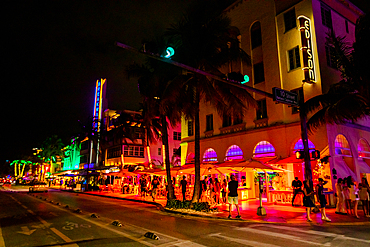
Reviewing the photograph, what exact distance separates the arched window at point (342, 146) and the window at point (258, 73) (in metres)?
7.35

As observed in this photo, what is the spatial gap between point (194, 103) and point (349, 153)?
11.8m

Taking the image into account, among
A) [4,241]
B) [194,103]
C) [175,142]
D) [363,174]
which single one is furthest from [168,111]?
[175,142]

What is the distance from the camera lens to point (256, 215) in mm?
13125

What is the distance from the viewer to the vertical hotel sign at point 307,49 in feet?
60.9

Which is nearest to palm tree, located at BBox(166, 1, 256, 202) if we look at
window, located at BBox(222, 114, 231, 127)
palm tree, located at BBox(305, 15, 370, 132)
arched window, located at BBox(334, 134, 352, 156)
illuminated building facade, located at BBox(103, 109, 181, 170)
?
palm tree, located at BBox(305, 15, 370, 132)

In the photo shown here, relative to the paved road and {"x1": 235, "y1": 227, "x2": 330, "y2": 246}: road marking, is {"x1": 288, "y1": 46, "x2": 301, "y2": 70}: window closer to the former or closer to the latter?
the paved road

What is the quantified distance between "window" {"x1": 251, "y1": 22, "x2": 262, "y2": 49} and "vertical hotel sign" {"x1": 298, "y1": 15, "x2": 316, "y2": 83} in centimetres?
448

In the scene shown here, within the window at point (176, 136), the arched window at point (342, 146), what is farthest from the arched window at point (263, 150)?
the window at point (176, 136)

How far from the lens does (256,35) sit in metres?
24.0

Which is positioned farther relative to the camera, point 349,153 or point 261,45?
point 261,45

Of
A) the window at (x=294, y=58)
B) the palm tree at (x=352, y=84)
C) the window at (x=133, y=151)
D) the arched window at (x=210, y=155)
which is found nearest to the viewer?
the palm tree at (x=352, y=84)

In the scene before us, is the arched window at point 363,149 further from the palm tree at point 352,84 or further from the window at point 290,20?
the window at point 290,20

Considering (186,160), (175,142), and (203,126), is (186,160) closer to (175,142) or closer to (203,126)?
(203,126)

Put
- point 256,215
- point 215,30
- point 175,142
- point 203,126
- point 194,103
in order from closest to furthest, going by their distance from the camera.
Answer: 1. point 256,215
2. point 215,30
3. point 194,103
4. point 203,126
5. point 175,142
